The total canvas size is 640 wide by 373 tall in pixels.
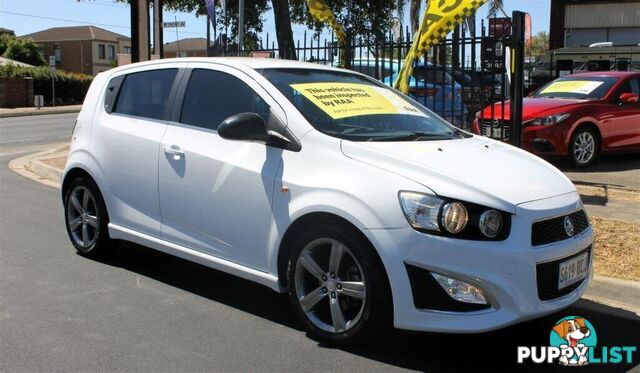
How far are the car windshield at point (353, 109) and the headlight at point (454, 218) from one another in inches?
35.3

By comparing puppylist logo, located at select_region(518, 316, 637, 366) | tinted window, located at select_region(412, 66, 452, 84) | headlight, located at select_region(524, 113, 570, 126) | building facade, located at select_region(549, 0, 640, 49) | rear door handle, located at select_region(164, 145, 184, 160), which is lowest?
puppylist logo, located at select_region(518, 316, 637, 366)

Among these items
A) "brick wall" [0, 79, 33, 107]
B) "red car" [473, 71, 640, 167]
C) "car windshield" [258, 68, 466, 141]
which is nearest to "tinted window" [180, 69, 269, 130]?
"car windshield" [258, 68, 466, 141]

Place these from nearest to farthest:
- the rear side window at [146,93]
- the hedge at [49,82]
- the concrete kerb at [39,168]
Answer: the rear side window at [146,93]
the concrete kerb at [39,168]
the hedge at [49,82]

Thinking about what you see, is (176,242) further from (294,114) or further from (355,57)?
(355,57)

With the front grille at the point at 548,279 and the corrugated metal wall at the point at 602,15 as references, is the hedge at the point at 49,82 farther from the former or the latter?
the front grille at the point at 548,279

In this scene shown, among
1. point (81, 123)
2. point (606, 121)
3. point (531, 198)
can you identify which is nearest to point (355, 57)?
point (606, 121)

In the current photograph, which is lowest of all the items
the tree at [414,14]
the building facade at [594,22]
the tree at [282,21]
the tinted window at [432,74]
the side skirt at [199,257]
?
the side skirt at [199,257]

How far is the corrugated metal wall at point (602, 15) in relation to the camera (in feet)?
106

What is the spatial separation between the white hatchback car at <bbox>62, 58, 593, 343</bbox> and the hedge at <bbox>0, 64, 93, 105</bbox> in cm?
3957

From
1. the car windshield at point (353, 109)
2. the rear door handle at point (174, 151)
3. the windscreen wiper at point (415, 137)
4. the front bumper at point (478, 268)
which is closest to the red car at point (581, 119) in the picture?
the car windshield at point (353, 109)

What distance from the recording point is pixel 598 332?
4246mm

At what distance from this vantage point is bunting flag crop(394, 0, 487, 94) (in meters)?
7.86

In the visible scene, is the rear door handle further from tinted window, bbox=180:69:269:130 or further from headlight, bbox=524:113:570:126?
headlight, bbox=524:113:570:126

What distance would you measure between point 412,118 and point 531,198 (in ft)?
4.48
